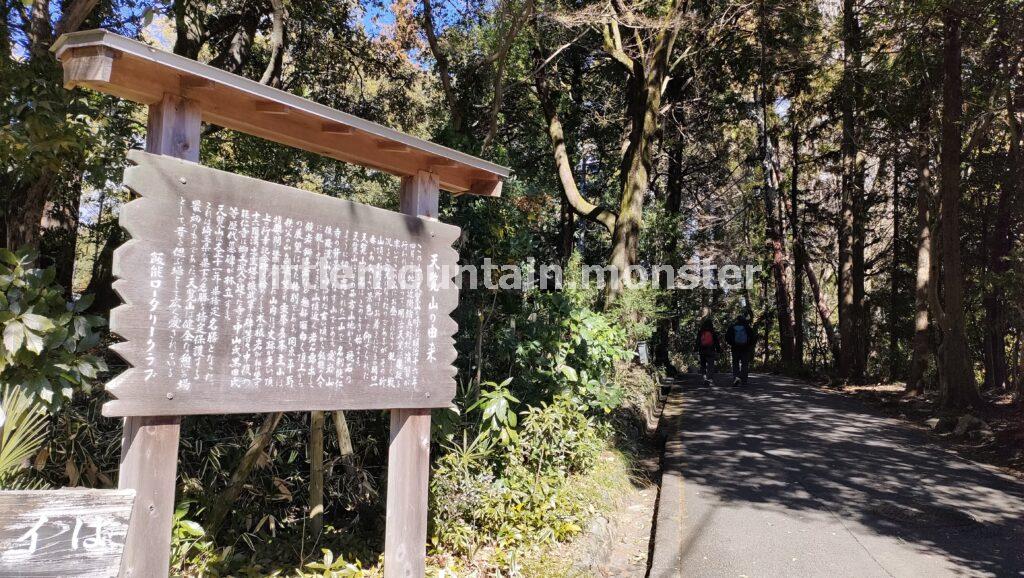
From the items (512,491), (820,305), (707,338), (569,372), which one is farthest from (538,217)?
(820,305)

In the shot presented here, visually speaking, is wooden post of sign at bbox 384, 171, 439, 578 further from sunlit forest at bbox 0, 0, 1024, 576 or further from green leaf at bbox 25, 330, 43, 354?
green leaf at bbox 25, 330, 43, 354

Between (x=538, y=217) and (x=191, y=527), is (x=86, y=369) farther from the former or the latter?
(x=538, y=217)

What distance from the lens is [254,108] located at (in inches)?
136

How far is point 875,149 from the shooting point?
17047mm

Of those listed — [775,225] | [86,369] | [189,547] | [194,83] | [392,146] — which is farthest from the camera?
[775,225]

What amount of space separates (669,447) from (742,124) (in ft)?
55.3

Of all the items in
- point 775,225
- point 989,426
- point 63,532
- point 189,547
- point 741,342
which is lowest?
point 189,547

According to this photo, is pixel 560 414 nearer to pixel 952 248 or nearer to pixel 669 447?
pixel 669 447

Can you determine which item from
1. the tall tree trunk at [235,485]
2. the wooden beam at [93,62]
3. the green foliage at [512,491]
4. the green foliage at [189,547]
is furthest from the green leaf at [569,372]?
the wooden beam at [93,62]

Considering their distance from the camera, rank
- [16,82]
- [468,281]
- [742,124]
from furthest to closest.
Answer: [742,124] < [468,281] < [16,82]

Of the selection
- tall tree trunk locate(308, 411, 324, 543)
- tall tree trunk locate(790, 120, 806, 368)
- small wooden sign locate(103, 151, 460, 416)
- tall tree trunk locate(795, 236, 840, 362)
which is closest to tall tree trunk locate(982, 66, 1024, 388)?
tall tree trunk locate(795, 236, 840, 362)

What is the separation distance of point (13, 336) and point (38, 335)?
0.66ft

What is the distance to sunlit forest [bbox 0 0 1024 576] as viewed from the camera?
189 inches

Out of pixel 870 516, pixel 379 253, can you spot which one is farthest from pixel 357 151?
pixel 870 516
